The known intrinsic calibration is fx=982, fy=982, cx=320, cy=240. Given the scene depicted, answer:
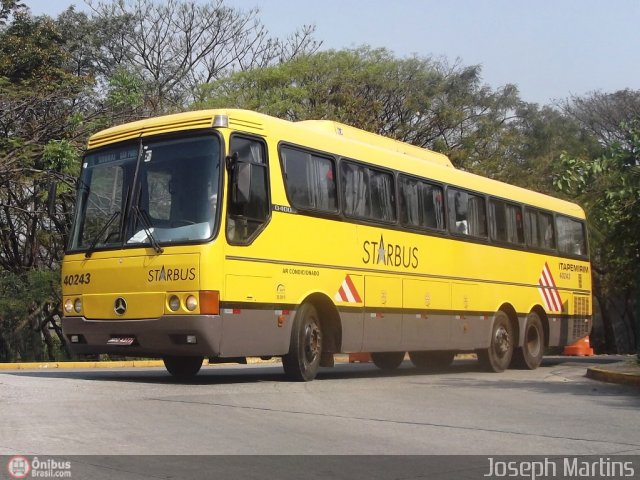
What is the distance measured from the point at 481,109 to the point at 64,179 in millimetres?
23343

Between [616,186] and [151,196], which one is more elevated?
[616,186]

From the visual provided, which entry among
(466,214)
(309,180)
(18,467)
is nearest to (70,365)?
(466,214)

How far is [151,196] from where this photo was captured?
1270 centimetres

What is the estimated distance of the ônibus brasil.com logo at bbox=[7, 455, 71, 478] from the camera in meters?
6.45

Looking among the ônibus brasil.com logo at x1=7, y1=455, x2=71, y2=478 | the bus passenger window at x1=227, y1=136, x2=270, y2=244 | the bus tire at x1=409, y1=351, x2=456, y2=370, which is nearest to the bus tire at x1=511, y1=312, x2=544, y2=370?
the bus tire at x1=409, y1=351, x2=456, y2=370

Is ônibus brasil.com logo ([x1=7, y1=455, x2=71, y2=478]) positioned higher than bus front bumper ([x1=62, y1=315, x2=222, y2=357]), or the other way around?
bus front bumper ([x1=62, y1=315, x2=222, y2=357])

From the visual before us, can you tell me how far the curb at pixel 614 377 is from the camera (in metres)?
14.6

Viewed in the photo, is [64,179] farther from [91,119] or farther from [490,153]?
[490,153]

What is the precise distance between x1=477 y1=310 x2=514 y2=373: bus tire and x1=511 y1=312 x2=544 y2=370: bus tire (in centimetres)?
35

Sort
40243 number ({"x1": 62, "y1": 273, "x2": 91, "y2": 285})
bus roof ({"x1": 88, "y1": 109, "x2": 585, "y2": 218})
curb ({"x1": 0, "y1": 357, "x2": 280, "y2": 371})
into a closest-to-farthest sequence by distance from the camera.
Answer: bus roof ({"x1": 88, "y1": 109, "x2": 585, "y2": 218}) < 40243 number ({"x1": 62, "y1": 273, "x2": 91, "y2": 285}) < curb ({"x1": 0, "y1": 357, "x2": 280, "y2": 371})

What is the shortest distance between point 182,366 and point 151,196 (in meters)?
3.15

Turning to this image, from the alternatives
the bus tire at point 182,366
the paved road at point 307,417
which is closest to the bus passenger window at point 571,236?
the paved road at point 307,417

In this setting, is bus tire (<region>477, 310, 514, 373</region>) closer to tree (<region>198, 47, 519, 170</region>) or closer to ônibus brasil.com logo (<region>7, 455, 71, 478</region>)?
ônibus brasil.com logo (<region>7, 455, 71, 478</region>)

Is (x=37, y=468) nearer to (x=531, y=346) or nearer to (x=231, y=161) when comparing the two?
(x=231, y=161)
